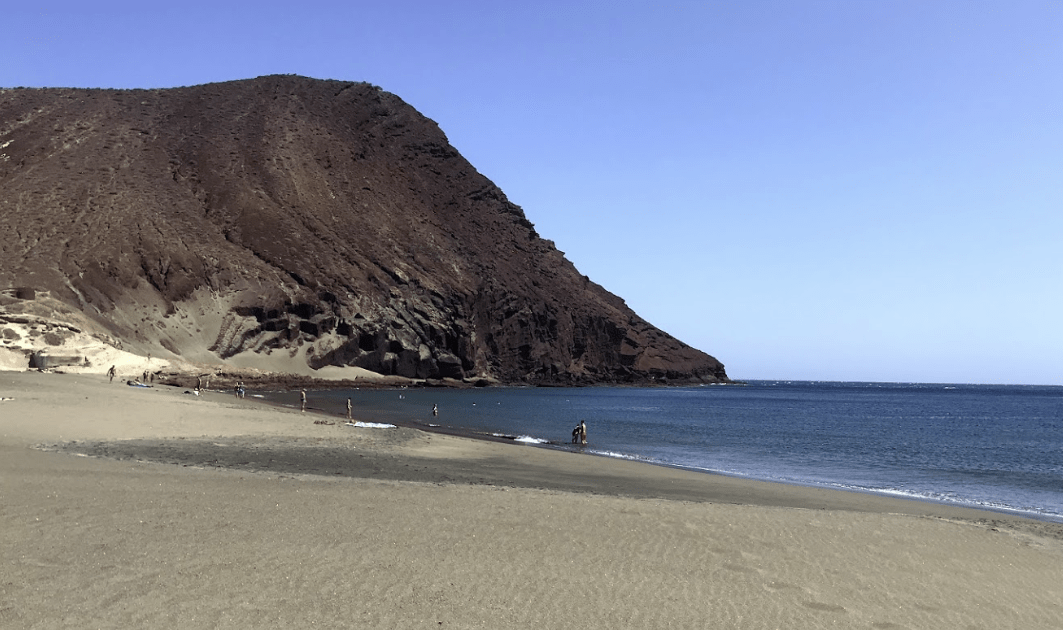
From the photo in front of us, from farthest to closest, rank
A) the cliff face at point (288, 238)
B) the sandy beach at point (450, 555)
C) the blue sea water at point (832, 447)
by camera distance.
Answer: the cliff face at point (288, 238)
the blue sea water at point (832, 447)
the sandy beach at point (450, 555)

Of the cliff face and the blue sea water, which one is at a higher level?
the cliff face

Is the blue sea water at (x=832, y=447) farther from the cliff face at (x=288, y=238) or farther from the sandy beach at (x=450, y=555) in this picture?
the cliff face at (x=288, y=238)

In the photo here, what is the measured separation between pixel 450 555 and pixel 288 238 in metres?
93.9

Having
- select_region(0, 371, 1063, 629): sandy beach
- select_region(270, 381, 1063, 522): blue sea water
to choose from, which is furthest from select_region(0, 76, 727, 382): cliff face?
select_region(0, 371, 1063, 629): sandy beach

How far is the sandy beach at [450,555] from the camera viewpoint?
22.1 ft

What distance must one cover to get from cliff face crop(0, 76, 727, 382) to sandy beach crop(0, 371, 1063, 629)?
67350mm

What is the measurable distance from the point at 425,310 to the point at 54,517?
92.7 meters

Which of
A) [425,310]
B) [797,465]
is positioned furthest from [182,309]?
[797,465]

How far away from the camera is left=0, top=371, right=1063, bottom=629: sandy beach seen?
675cm

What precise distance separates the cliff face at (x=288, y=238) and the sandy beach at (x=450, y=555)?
2652 inches

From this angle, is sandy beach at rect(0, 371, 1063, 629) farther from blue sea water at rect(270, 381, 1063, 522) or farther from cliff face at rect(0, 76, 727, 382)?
cliff face at rect(0, 76, 727, 382)

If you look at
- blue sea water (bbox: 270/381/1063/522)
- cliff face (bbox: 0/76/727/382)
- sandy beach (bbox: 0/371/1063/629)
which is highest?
cliff face (bbox: 0/76/727/382)

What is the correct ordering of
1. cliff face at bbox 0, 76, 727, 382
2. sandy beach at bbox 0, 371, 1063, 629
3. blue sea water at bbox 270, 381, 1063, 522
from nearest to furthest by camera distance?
sandy beach at bbox 0, 371, 1063, 629 < blue sea water at bbox 270, 381, 1063, 522 < cliff face at bbox 0, 76, 727, 382

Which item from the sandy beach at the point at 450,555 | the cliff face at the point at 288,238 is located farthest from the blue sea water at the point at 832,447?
the cliff face at the point at 288,238
